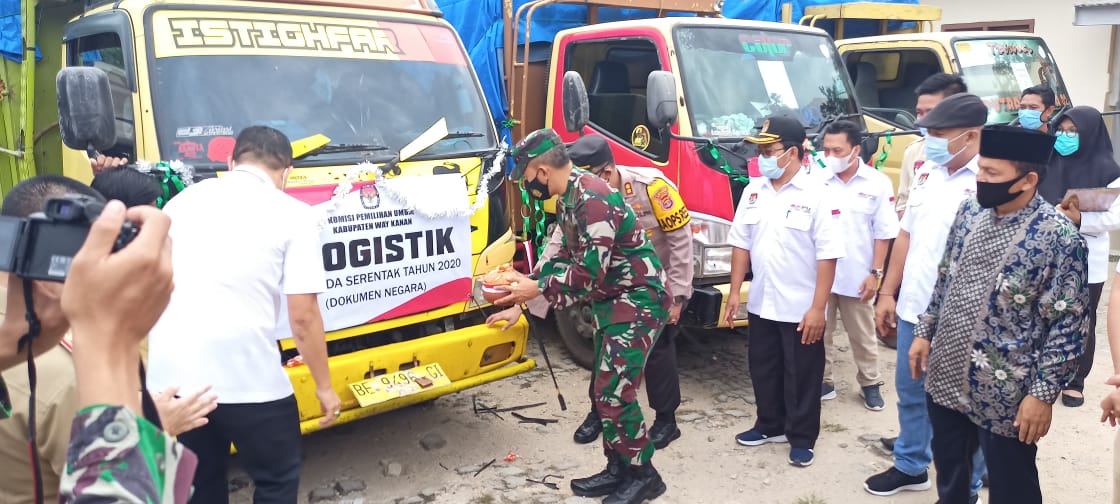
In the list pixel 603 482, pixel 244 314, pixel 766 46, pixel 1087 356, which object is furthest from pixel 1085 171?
pixel 244 314

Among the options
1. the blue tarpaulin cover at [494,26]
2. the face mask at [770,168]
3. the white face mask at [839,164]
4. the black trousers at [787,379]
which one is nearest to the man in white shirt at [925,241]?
the black trousers at [787,379]

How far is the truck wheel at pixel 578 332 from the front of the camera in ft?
17.2

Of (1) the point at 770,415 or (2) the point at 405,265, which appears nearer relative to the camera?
(2) the point at 405,265

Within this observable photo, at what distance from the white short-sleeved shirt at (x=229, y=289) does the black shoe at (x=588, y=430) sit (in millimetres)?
2108

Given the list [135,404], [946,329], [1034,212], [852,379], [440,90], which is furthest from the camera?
[852,379]

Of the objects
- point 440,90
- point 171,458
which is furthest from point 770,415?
point 171,458

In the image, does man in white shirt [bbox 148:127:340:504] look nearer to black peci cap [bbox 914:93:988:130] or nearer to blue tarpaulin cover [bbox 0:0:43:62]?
black peci cap [bbox 914:93:988:130]

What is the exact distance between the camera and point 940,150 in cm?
355

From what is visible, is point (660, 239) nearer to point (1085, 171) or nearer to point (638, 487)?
point (638, 487)

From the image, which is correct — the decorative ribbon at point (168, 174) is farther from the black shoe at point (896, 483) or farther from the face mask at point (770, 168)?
the black shoe at point (896, 483)

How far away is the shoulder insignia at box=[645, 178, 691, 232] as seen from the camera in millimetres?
4203

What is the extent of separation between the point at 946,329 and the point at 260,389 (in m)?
2.32

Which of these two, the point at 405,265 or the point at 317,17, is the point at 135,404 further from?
the point at 317,17

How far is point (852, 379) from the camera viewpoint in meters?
5.37
